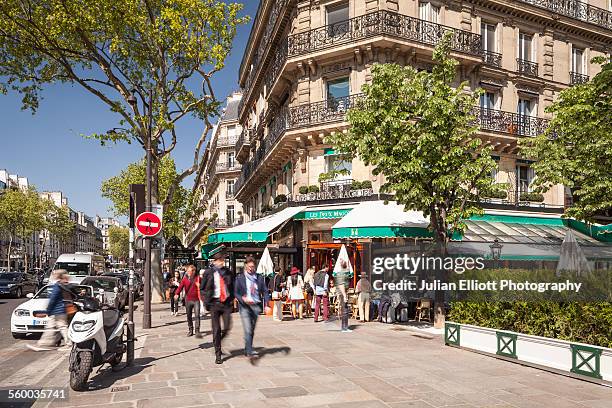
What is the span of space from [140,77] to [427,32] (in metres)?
12.4

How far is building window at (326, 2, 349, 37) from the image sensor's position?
20.0 metres

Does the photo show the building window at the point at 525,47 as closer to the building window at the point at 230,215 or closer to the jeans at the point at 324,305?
the jeans at the point at 324,305

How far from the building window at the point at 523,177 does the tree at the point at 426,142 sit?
9.60 m

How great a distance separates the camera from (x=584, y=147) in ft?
54.5

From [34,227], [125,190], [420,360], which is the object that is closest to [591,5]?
[420,360]

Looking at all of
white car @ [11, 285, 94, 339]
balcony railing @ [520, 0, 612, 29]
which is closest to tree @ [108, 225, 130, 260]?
balcony railing @ [520, 0, 612, 29]

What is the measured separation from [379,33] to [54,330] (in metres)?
15.4

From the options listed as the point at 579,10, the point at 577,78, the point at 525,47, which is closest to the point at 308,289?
the point at 525,47

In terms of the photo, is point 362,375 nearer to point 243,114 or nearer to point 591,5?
point 591,5

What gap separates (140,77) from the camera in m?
21.6

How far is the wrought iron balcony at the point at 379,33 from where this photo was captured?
19.2 m

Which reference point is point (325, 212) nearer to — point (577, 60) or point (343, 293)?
point (343, 293)

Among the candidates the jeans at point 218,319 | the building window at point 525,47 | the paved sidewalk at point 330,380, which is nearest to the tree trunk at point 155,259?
the paved sidewalk at point 330,380

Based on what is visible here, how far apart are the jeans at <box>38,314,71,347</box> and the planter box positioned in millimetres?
7384
